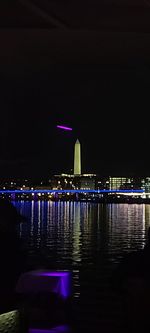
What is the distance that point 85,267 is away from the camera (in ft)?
45.6

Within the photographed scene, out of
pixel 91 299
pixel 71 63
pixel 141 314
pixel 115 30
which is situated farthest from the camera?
pixel 91 299

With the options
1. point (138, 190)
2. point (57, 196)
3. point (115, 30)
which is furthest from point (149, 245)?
point (57, 196)

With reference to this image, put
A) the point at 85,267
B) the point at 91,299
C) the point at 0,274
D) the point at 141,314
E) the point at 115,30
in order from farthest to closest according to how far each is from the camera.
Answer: the point at 85,267 → the point at 91,299 → the point at 115,30 → the point at 0,274 → the point at 141,314

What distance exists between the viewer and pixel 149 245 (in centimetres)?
339

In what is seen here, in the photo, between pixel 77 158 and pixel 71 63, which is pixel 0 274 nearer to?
pixel 71 63

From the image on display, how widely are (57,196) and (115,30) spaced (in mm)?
128604

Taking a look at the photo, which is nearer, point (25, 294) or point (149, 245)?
point (149, 245)

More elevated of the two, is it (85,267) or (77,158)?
(77,158)

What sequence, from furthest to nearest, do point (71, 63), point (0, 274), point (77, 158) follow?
point (77, 158)
point (71, 63)
point (0, 274)

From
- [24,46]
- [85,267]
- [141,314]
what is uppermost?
[24,46]

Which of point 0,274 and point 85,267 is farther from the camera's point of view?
point 85,267

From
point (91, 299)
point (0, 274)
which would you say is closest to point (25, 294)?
point (0, 274)

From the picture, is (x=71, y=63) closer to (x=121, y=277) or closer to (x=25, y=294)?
(x=25, y=294)

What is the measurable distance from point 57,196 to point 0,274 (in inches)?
5074
